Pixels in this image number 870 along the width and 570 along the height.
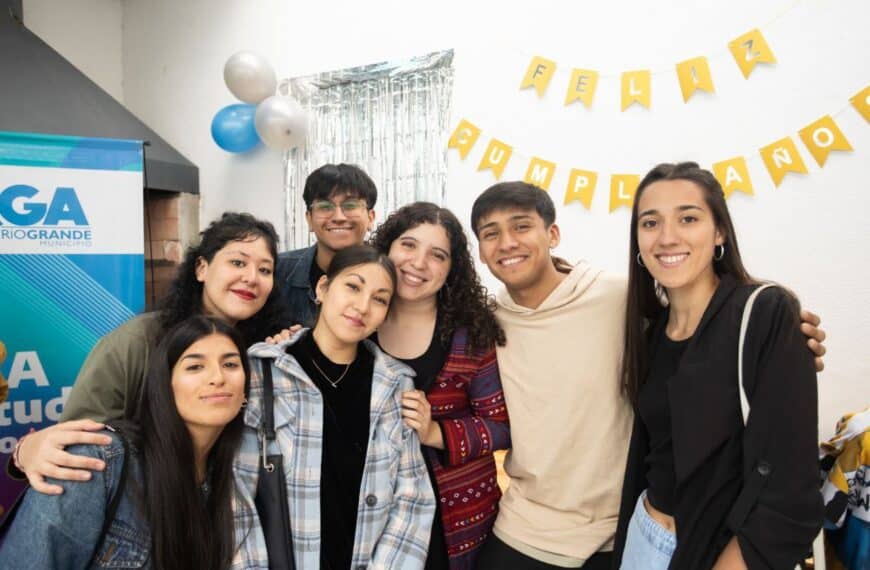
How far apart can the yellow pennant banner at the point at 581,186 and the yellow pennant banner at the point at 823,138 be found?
96 cm

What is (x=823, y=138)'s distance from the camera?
2.58 metres

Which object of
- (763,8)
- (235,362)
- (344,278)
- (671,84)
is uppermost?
(763,8)

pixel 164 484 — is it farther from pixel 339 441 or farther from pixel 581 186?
pixel 581 186

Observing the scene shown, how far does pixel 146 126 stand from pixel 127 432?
3.84 m

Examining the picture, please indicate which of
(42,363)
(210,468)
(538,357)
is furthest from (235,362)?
(42,363)

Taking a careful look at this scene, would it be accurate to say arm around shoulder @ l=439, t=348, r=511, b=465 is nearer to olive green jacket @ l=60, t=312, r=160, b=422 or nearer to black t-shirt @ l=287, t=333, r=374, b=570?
black t-shirt @ l=287, t=333, r=374, b=570

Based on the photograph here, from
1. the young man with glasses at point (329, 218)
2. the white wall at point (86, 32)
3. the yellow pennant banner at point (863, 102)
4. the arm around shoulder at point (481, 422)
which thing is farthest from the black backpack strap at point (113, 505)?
the white wall at point (86, 32)

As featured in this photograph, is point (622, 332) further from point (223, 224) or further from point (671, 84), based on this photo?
point (671, 84)

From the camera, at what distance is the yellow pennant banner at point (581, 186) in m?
3.05

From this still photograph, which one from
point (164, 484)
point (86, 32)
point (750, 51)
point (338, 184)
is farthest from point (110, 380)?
point (86, 32)

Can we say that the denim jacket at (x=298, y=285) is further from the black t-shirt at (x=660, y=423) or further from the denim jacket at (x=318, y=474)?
the black t-shirt at (x=660, y=423)

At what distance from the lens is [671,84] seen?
2871mm

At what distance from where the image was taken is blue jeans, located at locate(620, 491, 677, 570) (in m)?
1.17

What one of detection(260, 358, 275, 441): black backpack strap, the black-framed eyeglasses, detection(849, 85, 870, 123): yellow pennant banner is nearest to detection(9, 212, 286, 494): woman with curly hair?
detection(260, 358, 275, 441): black backpack strap
